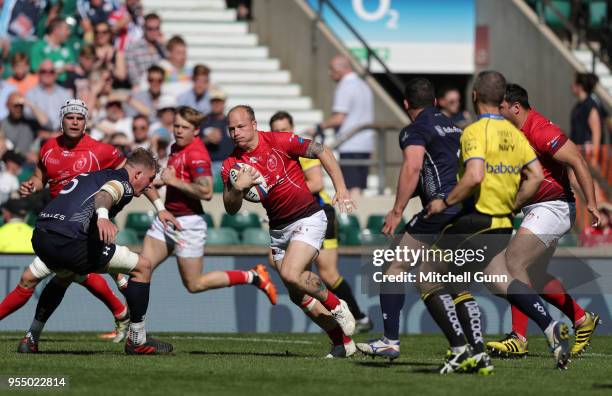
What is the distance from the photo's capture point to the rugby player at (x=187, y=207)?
1361 centimetres

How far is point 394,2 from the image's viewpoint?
25516 millimetres

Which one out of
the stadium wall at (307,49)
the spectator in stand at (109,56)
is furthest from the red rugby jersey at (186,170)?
the stadium wall at (307,49)

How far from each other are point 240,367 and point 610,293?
22.1ft

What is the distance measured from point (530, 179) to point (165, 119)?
923cm

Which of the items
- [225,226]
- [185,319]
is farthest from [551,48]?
[185,319]

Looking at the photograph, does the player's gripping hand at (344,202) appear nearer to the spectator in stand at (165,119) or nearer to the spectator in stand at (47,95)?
the spectator in stand at (165,119)

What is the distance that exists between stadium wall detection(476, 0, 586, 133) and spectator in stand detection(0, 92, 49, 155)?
28.3 ft

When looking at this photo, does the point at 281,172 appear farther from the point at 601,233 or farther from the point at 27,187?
the point at 601,233

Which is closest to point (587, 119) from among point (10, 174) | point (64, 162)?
point (10, 174)

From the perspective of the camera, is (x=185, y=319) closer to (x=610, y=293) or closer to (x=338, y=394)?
(x=610, y=293)

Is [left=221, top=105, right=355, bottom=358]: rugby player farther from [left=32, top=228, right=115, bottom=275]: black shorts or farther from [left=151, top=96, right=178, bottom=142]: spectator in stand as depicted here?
[left=151, top=96, right=178, bottom=142]: spectator in stand

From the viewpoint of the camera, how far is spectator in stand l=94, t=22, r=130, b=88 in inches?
821

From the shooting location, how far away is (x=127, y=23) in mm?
21609

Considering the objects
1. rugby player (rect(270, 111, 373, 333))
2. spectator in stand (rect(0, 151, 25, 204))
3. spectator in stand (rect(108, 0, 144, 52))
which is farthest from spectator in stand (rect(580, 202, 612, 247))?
spectator in stand (rect(108, 0, 144, 52))
